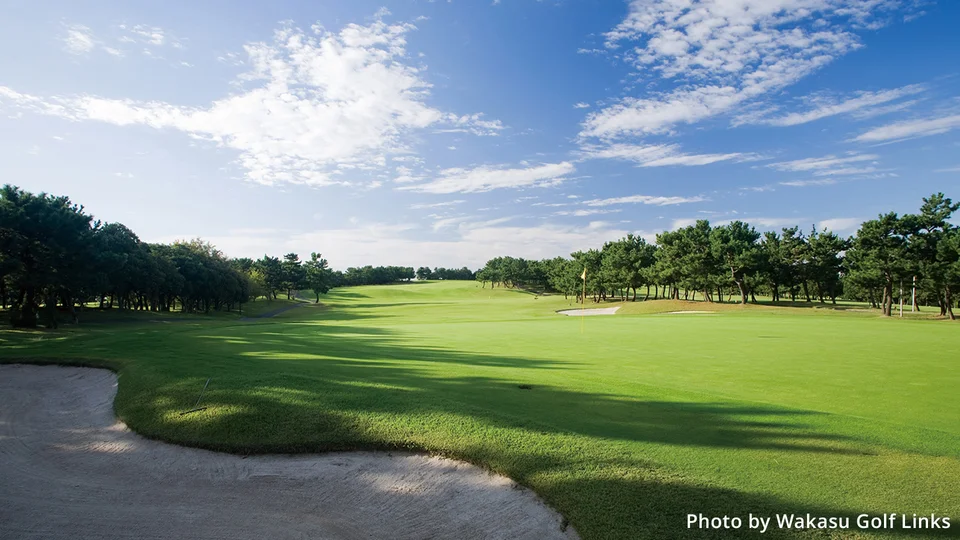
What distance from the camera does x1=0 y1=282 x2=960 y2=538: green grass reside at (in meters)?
5.08

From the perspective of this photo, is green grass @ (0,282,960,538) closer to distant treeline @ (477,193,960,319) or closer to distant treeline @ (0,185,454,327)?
distant treeline @ (0,185,454,327)

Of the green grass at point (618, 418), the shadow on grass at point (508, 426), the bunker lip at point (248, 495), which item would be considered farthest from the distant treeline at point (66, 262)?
the bunker lip at point (248, 495)

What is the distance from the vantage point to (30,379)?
43.4ft

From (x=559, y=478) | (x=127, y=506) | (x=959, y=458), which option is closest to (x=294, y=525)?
(x=127, y=506)

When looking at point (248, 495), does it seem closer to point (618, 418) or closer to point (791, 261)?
point (618, 418)

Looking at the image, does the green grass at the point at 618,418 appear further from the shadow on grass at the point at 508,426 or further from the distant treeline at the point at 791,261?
the distant treeline at the point at 791,261

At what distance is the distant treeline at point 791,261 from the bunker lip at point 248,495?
190 feet

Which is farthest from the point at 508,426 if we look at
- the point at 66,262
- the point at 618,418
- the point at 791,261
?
the point at 791,261

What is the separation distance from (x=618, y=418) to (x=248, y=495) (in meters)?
5.77

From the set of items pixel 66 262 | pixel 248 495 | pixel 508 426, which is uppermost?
pixel 66 262

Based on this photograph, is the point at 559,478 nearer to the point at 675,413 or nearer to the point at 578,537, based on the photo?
the point at 578,537

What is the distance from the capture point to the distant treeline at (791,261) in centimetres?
4656

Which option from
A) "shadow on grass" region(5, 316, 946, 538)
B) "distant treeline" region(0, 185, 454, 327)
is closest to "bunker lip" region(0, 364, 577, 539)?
"shadow on grass" region(5, 316, 946, 538)

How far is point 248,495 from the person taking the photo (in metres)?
6.33
